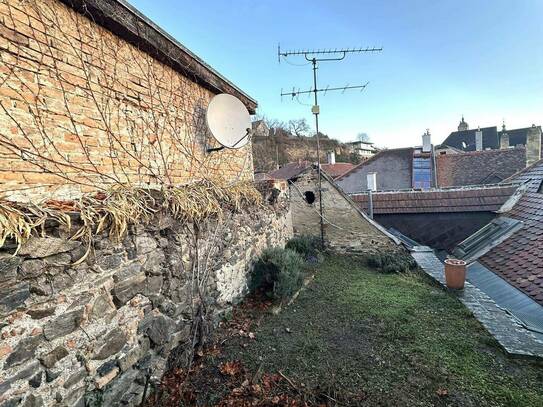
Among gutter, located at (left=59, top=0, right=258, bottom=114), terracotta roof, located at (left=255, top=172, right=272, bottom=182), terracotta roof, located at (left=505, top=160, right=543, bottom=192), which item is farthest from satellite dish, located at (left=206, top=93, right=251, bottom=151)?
terracotta roof, located at (left=505, top=160, right=543, bottom=192)

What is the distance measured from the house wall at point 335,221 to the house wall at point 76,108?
15.2 ft

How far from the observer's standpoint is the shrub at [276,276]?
5.11 m

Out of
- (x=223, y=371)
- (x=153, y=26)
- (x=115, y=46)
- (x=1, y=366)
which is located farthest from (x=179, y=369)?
(x=153, y=26)

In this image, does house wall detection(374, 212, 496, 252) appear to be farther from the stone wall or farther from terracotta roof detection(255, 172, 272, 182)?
the stone wall

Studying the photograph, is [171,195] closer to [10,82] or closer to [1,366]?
[10,82]

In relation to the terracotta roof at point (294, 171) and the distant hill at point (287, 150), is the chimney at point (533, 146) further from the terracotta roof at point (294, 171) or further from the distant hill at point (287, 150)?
the distant hill at point (287, 150)

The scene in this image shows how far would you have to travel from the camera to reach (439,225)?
1013cm

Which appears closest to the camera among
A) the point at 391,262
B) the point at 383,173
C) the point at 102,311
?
the point at 102,311

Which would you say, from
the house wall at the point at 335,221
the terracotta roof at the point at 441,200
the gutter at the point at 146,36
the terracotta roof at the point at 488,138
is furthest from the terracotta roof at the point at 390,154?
the terracotta roof at the point at 488,138

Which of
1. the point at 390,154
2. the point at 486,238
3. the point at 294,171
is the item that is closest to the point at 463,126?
the point at 390,154

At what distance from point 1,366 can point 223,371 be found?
2101 millimetres

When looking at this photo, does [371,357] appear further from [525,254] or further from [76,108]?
[525,254]

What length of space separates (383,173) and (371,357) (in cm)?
1522

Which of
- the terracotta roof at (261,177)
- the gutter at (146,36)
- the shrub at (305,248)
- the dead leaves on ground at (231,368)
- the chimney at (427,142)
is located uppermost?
the gutter at (146,36)
